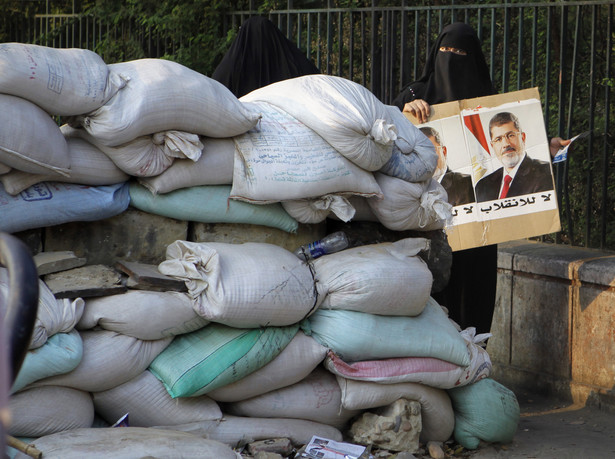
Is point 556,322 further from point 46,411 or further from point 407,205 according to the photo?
point 46,411

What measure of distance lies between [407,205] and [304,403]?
0.86 m

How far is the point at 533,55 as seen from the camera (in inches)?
217

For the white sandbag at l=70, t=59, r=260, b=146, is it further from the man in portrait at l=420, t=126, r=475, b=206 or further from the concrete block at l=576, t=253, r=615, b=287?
the concrete block at l=576, t=253, r=615, b=287

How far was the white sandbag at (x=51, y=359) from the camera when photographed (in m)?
2.51

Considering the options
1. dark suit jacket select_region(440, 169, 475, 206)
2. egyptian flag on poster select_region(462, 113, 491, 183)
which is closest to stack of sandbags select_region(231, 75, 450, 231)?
egyptian flag on poster select_region(462, 113, 491, 183)

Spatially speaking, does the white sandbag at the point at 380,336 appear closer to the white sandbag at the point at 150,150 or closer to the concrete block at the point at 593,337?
the white sandbag at the point at 150,150

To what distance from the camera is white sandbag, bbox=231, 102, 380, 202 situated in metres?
2.97

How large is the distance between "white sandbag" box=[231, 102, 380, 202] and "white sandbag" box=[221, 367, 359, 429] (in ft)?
2.24

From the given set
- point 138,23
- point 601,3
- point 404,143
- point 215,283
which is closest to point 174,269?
point 215,283

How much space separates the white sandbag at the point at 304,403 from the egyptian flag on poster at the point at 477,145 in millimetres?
1919

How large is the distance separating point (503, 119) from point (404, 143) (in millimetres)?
1414

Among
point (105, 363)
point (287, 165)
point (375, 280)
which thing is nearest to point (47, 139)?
point (105, 363)

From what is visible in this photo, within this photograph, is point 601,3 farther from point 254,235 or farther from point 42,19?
point 42,19

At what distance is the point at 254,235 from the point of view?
3.16m
